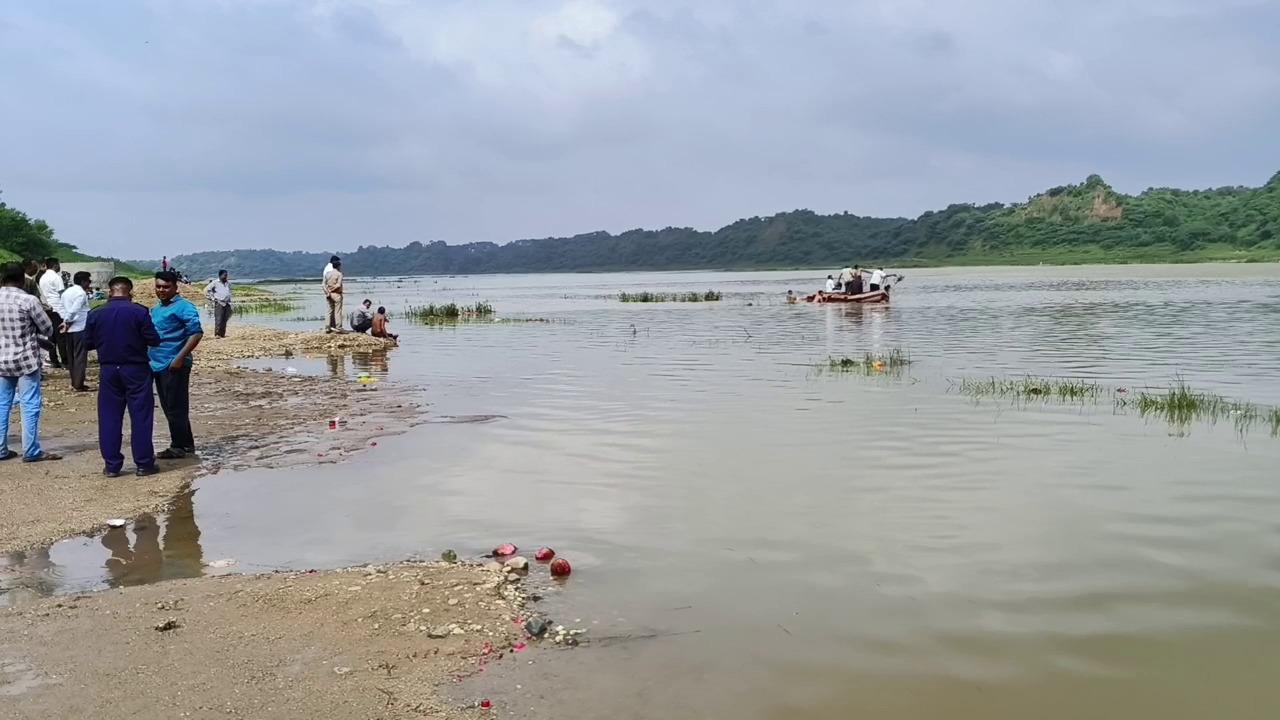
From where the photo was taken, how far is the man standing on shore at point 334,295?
960 inches

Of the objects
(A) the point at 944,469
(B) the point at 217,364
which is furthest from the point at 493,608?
(B) the point at 217,364

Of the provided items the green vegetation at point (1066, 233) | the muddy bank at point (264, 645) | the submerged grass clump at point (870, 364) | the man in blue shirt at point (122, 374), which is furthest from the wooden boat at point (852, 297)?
the green vegetation at point (1066, 233)

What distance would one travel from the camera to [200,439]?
11.7 metres

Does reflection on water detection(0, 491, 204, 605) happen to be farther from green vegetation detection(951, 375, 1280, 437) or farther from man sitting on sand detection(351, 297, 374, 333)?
man sitting on sand detection(351, 297, 374, 333)

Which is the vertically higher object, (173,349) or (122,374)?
(173,349)

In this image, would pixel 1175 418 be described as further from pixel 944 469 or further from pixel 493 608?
pixel 493 608

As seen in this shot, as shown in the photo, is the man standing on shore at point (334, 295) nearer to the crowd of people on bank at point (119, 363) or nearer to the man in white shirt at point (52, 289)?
the man in white shirt at point (52, 289)

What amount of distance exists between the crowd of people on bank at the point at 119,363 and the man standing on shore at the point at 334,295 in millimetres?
13557

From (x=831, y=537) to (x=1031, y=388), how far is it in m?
Answer: 8.23

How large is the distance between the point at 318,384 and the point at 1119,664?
14.7m

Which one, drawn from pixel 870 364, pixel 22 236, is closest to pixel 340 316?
pixel 870 364

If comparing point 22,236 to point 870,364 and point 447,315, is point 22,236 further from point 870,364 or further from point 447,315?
point 870,364

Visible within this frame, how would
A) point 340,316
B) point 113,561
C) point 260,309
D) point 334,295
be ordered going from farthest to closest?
point 260,309, point 340,316, point 334,295, point 113,561

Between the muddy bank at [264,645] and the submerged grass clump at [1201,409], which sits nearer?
the muddy bank at [264,645]
